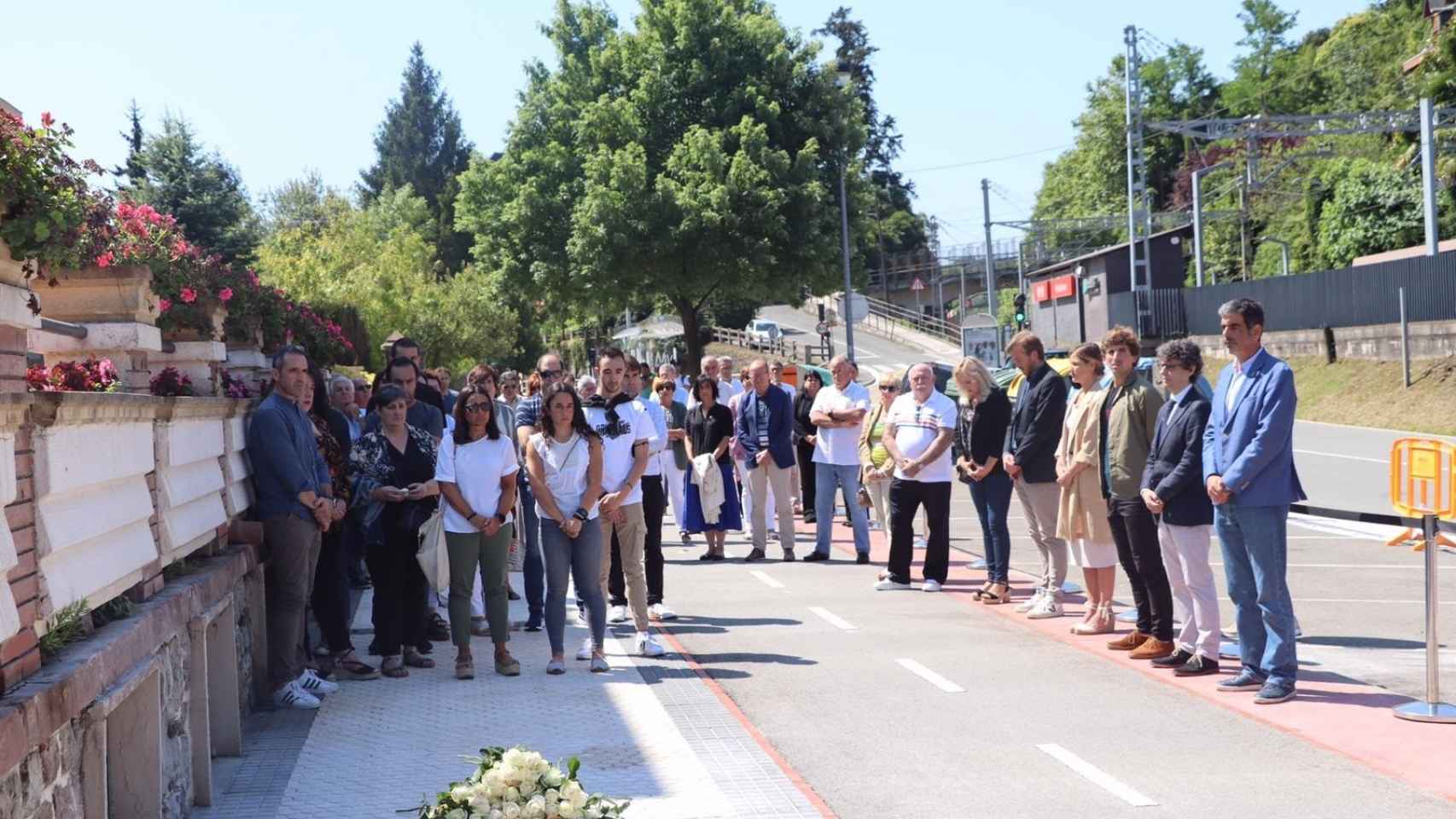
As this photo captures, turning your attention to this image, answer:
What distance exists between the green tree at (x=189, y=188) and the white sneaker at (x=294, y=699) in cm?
2299

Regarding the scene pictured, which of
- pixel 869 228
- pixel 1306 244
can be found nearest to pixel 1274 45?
pixel 1306 244

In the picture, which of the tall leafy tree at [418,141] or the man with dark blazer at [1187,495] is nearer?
the man with dark blazer at [1187,495]

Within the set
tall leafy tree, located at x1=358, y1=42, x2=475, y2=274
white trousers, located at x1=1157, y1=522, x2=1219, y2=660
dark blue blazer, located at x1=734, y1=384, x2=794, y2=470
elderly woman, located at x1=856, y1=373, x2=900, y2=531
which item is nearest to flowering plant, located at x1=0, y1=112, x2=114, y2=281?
white trousers, located at x1=1157, y1=522, x2=1219, y2=660

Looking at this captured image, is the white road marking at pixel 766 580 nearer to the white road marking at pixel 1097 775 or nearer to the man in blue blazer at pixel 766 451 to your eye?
the man in blue blazer at pixel 766 451

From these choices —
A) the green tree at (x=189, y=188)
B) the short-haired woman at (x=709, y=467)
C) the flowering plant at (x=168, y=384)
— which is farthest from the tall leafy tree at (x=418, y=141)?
the flowering plant at (x=168, y=384)

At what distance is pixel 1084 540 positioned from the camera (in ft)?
35.4

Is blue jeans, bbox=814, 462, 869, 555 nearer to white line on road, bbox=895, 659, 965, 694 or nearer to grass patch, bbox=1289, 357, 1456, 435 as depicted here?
white line on road, bbox=895, 659, 965, 694

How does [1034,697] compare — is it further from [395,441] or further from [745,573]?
[745,573]

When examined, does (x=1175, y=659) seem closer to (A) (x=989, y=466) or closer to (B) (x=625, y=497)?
(A) (x=989, y=466)

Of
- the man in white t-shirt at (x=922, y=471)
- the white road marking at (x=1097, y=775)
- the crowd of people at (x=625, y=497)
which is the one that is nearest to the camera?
→ the white road marking at (x=1097, y=775)

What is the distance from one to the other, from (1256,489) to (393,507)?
208 inches

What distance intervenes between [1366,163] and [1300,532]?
38.9 metres

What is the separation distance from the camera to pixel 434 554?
9.69 meters

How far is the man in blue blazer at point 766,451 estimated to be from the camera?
51.0ft
